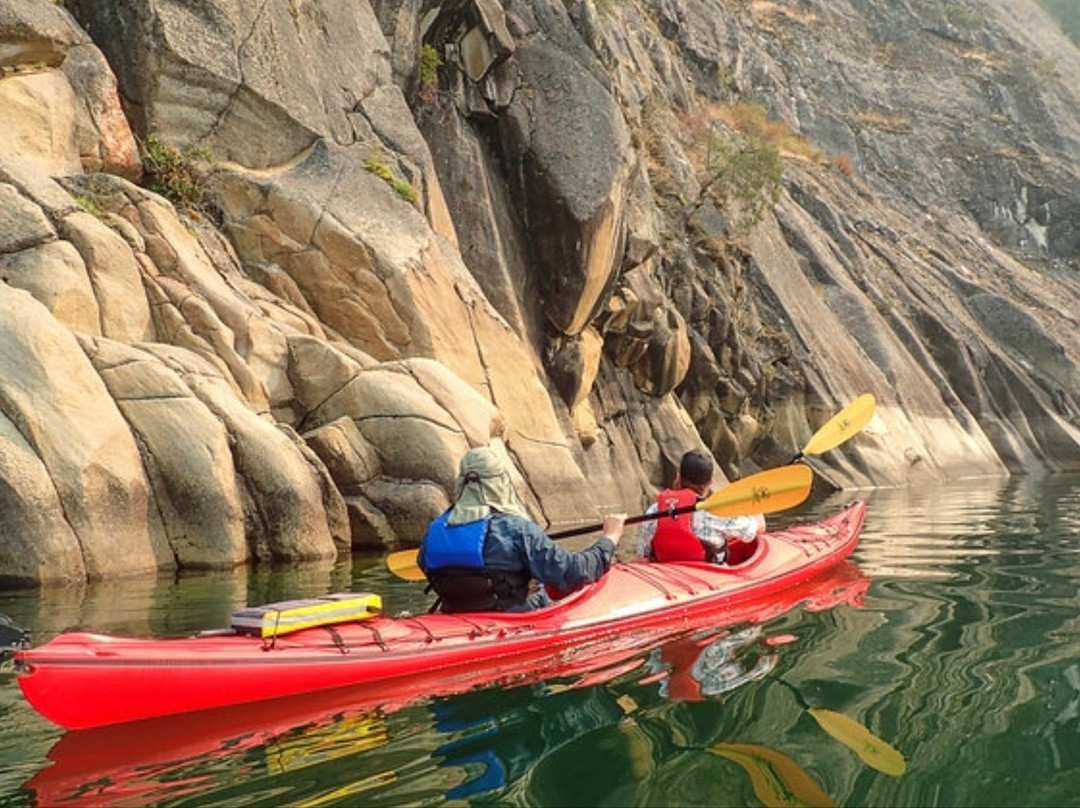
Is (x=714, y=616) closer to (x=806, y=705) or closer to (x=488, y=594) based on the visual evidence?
(x=488, y=594)

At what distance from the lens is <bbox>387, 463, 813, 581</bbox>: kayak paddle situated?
8.49 m

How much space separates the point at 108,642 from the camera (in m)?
5.15

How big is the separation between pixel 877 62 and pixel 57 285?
53.3 m

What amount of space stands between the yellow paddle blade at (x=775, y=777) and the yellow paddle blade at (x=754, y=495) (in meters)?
4.31

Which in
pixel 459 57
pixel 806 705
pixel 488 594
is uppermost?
pixel 459 57

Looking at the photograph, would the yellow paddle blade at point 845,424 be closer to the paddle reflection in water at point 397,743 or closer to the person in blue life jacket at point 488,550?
the person in blue life jacket at point 488,550

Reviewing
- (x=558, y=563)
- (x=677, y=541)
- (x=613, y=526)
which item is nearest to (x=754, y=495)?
(x=677, y=541)

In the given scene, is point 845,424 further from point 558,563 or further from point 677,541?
point 558,563

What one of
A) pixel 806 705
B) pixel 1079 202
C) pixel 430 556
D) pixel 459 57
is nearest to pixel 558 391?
pixel 459 57

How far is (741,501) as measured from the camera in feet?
28.3

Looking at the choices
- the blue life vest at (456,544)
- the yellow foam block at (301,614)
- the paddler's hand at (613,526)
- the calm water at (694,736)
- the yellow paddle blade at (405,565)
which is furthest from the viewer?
the yellow paddle blade at (405,565)

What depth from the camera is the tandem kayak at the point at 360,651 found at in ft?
16.5

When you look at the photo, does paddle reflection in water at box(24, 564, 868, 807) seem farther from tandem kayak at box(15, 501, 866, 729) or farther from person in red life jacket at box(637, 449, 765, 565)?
person in red life jacket at box(637, 449, 765, 565)

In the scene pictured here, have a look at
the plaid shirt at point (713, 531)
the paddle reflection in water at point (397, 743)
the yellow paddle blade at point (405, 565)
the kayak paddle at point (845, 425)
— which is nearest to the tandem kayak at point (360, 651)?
the paddle reflection in water at point (397, 743)
